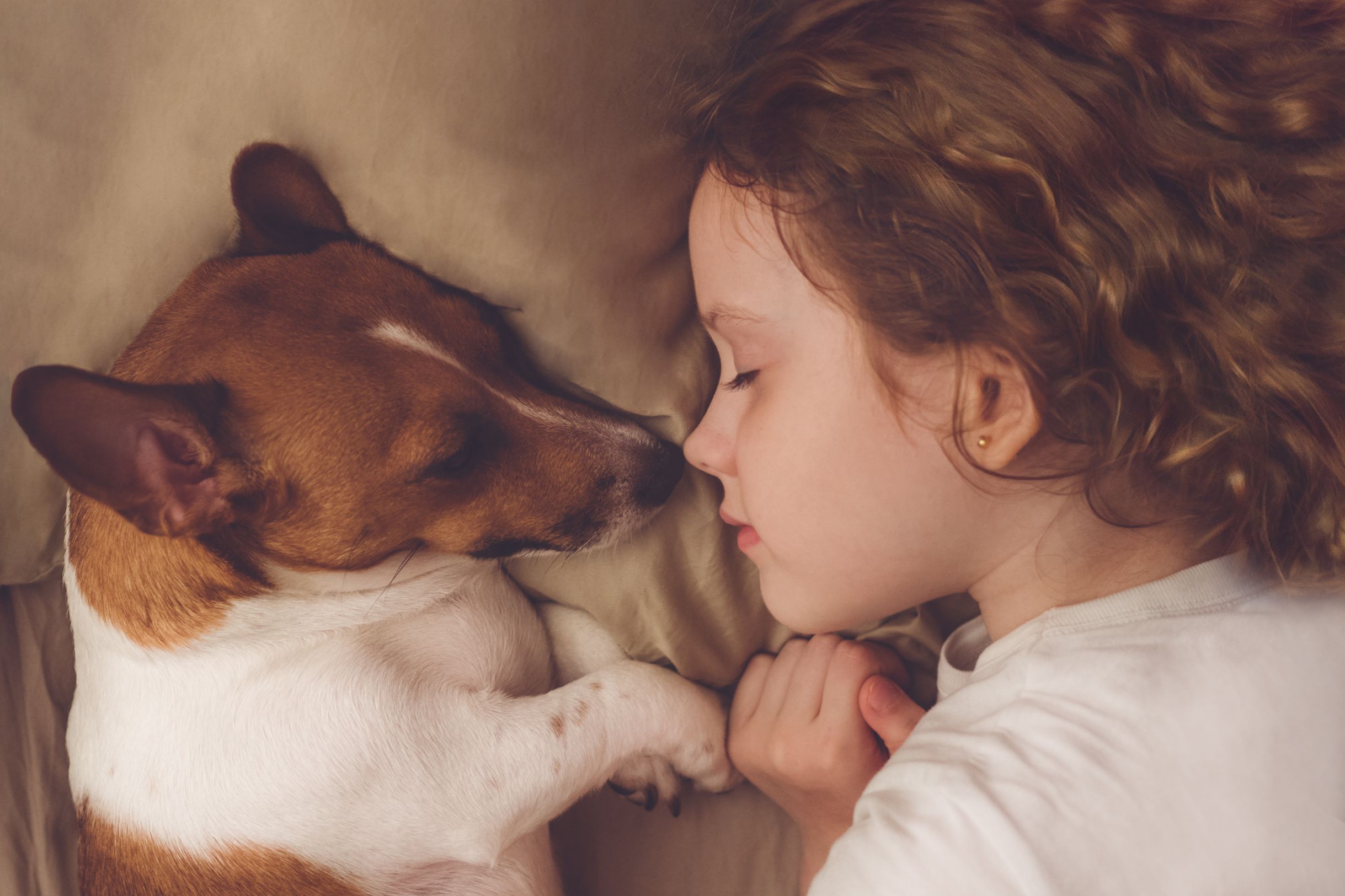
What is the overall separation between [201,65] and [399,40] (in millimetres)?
278

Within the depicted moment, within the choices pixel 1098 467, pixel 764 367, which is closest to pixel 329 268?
pixel 764 367

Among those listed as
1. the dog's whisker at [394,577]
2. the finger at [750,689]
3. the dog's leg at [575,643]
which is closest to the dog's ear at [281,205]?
the dog's whisker at [394,577]

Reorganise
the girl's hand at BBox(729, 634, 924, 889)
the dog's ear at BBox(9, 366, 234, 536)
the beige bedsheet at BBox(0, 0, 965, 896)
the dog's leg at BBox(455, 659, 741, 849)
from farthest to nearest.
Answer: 1. the girl's hand at BBox(729, 634, 924, 889)
2. the dog's leg at BBox(455, 659, 741, 849)
3. the beige bedsheet at BBox(0, 0, 965, 896)
4. the dog's ear at BBox(9, 366, 234, 536)

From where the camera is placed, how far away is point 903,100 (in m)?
1.20

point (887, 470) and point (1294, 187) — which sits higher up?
point (1294, 187)

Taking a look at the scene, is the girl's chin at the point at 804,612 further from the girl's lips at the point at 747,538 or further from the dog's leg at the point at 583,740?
the dog's leg at the point at 583,740

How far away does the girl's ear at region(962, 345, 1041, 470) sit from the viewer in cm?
116

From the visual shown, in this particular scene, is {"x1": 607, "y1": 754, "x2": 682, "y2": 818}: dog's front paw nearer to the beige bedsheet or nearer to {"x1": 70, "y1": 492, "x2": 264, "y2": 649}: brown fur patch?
the beige bedsheet

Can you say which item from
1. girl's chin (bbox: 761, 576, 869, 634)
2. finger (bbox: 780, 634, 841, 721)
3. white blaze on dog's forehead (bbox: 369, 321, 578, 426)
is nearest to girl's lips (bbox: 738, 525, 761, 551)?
girl's chin (bbox: 761, 576, 869, 634)

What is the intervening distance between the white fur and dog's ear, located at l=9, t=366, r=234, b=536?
197mm

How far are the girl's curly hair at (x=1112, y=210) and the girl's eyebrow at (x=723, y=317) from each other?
12 centimetres

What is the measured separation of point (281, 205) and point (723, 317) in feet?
2.15

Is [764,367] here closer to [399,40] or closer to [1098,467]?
[1098,467]

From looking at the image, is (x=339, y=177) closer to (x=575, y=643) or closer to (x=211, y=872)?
(x=575, y=643)
